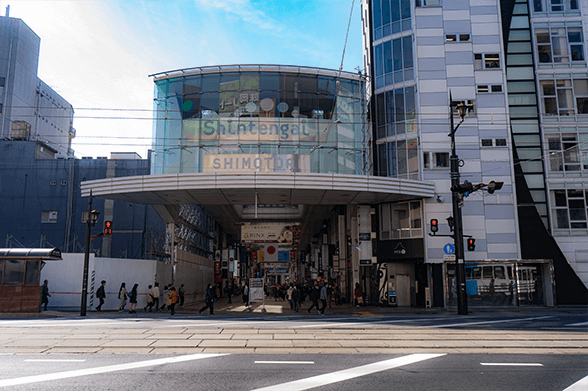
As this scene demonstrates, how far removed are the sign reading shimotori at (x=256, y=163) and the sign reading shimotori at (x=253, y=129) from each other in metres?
1.19

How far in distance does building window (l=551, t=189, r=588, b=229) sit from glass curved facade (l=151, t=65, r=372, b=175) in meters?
11.7

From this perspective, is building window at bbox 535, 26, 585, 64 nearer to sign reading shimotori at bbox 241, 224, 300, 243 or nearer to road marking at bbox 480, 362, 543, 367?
sign reading shimotori at bbox 241, 224, 300, 243

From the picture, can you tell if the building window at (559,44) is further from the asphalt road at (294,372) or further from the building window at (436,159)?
the asphalt road at (294,372)

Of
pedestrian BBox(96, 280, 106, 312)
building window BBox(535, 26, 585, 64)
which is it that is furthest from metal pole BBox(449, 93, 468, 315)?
pedestrian BBox(96, 280, 106, 312)

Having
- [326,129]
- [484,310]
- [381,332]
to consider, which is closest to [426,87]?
[326,129]

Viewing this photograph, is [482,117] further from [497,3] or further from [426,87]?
[497,3]

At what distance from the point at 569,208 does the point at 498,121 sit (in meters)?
6.75

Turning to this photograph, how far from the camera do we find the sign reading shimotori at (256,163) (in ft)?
99.5

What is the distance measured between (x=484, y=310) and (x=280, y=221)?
28.1 m

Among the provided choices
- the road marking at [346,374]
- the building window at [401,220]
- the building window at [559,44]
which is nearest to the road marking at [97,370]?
the road marking at [346,374]

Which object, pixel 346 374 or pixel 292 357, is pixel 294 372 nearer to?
pixel 346 374

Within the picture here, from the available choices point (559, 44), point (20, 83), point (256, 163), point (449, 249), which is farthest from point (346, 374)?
point (20, 83)

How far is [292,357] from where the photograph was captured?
1073 cm

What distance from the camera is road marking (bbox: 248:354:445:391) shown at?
7.87 metres
